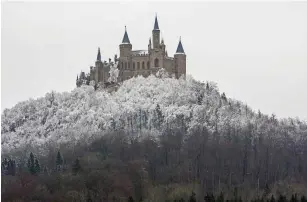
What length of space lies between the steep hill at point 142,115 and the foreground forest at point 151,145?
15 centimetres

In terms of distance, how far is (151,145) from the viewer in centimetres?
10050

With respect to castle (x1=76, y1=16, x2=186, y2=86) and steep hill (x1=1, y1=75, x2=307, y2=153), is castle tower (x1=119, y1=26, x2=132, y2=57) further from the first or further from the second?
steep hill (x1=1, y1=75, x2=307, y2=153)

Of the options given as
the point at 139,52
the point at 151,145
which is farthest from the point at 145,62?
the point at 151,145

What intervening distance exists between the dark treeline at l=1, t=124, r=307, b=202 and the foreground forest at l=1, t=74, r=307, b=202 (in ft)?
Answer: 0.49

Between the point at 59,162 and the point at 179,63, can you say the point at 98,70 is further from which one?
the point at 59,162

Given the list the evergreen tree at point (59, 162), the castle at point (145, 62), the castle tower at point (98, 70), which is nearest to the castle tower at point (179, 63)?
the castle at point (145, 62)

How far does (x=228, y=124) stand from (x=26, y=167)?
3073cm

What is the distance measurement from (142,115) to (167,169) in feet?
67.2

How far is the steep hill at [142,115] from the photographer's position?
109 meters

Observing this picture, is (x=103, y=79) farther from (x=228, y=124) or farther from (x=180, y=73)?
(x=228, y=124)

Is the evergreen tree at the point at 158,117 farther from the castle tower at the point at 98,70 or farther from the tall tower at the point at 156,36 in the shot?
the castle tower at the point at 98,70

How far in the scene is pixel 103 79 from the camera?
113812 millimetres

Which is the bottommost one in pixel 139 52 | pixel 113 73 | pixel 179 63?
pixel 113 73

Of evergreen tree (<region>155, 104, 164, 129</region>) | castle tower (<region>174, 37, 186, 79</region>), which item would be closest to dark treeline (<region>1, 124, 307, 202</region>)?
evergreen tree (<region>155, 104, 164, 129</region>)
